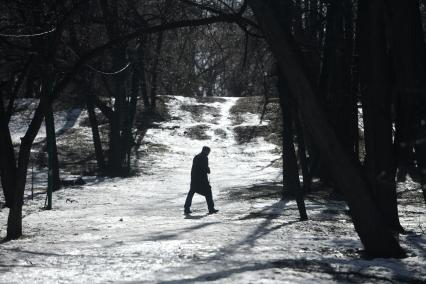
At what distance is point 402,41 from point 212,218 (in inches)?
276

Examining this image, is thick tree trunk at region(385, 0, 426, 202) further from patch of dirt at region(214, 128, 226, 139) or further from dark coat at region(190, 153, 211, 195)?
patch of dirt at region(214, 128, 226, 139)

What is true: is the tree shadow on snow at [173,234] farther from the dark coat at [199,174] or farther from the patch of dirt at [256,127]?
the patch of dirt at [256,127]

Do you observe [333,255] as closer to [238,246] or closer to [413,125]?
[238,246]

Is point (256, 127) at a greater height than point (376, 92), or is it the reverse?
point (376, 92)

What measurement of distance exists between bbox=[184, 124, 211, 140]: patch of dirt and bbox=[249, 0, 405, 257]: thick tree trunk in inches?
1064

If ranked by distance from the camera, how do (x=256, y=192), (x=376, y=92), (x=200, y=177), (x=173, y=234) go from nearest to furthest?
(x=376, y=92) < (x=173, y=234) < (x=200, y=177) < (x=256, y=192)

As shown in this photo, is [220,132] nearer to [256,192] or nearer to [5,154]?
[256,192]

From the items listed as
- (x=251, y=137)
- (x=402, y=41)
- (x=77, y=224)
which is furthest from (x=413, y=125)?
(x=251, y=137)

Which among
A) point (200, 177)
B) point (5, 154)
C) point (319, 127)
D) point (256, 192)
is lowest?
point (256, 192)

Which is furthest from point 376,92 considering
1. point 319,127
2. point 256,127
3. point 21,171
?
point 256,127

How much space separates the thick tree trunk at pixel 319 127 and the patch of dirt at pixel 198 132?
88.6 ft

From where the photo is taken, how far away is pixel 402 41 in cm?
736

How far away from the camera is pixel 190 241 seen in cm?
941

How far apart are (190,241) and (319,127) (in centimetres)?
298
